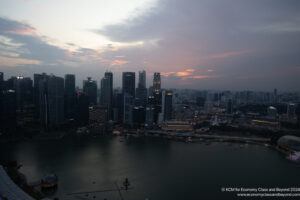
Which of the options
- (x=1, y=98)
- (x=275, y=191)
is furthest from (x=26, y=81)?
(x=275, y=191)

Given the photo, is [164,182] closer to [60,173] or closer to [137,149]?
[60,173]

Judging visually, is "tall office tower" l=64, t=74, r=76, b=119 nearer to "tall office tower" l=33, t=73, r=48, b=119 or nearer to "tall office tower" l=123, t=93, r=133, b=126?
"tall office tower" l=33, t=73, r=48, b=119

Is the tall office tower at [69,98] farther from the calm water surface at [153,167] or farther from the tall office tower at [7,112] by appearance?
the calm water surface at [153,167]

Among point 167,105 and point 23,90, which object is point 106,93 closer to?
point 167,105

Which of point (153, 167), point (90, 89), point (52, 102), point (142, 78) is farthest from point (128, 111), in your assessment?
point (142, 78)

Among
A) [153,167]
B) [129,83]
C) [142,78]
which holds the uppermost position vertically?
[142,78]
